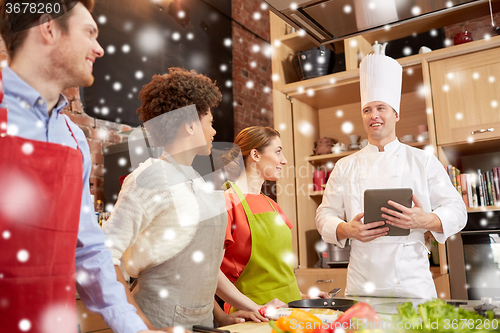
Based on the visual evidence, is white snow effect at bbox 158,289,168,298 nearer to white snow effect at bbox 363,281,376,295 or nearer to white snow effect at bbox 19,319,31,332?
white snow effect at bbox 19,319,31,332

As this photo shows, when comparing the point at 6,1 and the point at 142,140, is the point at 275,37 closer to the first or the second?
the point at 142,140

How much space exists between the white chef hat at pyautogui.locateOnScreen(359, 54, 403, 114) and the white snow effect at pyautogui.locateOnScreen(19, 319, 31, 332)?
1.57m

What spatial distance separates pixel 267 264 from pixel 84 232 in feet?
2.68

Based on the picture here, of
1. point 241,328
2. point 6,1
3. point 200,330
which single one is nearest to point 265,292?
point 241,328

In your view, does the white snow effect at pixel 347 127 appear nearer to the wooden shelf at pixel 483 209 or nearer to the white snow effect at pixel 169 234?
the wooden shelf at pixel 483 209

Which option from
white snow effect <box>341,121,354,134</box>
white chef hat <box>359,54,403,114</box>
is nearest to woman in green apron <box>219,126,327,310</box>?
white chef hat <box>359,54,403,114</box>

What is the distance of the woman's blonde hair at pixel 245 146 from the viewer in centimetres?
177

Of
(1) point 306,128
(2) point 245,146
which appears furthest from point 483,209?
(2) point 245,146

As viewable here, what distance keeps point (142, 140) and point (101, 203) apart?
Result: 1.64 ft

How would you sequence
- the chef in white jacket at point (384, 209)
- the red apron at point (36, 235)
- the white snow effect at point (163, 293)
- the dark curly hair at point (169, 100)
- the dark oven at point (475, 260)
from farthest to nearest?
the dark oven at point (475, 260)
the chef in white jacket at point (384, 209)
the dark curly hair at point (169, 100)
the white snow effect at point (163, 293)
the red apron at point (36, 235)

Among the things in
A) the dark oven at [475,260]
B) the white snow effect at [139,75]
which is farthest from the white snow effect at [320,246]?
the white snow effect at [139,75]

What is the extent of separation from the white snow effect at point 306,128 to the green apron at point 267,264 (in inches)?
61.4

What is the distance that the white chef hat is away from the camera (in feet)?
5.99

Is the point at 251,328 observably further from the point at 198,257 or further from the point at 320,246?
the point at 320,246
